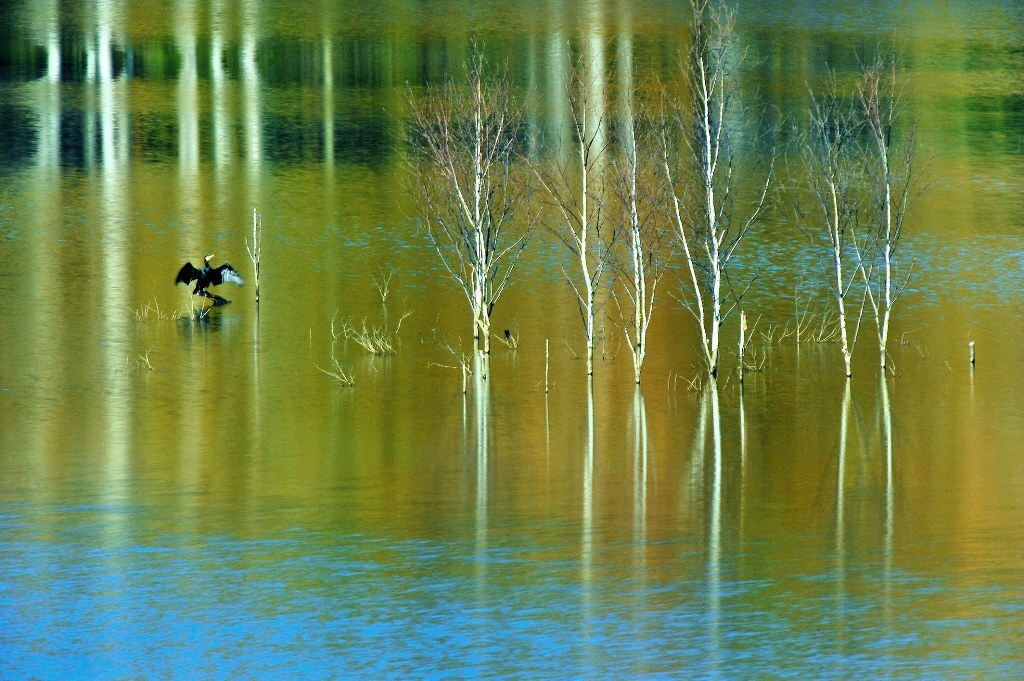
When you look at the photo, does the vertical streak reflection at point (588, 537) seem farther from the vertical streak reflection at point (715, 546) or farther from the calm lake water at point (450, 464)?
the vertical streak reflection at point (715, 546)

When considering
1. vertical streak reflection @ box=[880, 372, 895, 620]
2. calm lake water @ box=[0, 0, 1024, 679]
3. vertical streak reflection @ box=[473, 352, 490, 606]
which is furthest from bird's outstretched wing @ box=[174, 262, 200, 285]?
vertical streak reflection @ box=[880, 372, 895, 620]

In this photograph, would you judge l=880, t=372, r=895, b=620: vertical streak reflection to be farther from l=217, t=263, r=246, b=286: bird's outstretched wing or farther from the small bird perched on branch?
the small bird perched on branch

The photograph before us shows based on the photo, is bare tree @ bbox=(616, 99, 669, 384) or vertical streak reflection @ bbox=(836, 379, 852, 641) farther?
bare tree @ bbox=(616, 99, 669, 384)

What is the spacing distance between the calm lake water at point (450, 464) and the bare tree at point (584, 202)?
1.22 meters

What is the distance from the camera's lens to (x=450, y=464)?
72.1 ft

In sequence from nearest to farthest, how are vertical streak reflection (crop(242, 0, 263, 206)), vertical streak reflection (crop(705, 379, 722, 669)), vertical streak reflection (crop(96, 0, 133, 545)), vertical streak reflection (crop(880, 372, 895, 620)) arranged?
vertical streak reflection (crop(705, 379, 722, 669)) < vertical streak reflection (crop(880, 372, 895, 620)) < vertical streak reflection (crop(96, 0, 133, 545)) < vertical streak reflection (crop(242, 0, 263, 206))

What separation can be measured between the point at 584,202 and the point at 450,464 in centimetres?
667

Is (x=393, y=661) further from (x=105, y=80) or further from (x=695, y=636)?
(x=105, y=80)

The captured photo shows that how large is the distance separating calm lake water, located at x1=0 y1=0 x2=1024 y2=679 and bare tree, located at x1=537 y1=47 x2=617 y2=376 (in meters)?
1.22

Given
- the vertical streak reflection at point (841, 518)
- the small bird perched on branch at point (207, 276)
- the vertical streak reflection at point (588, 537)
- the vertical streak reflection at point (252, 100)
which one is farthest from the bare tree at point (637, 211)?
the vertical streak reflection at point (252, 100)

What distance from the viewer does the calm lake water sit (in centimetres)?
1452

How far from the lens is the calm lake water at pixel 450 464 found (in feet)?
47.6

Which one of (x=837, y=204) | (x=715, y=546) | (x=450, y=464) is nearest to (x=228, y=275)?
(x=837, y=204)

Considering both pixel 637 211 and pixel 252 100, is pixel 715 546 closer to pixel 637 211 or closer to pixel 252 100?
pixel 637 211
